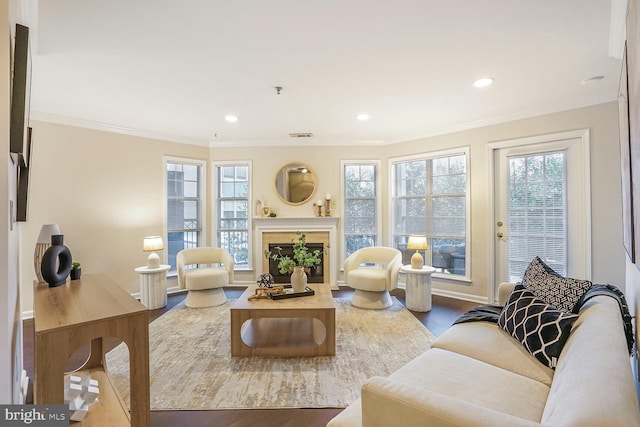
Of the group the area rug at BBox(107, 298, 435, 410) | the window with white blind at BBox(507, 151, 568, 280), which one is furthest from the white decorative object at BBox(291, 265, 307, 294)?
the window with white blind at BBox(507, 151, 568, 280)

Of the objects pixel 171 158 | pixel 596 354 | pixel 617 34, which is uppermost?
pixel 617 34

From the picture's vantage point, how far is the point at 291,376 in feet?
7.84

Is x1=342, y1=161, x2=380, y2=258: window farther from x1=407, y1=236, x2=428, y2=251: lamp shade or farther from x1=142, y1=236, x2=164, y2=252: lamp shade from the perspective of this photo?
x1=142, y1=236, x2=164, y2=252: lamp shade

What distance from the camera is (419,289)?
3.98 meters

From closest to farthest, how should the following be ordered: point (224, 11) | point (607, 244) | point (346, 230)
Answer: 1. point (224, 11)
2. point (607, 244)
3. point (346, 230)

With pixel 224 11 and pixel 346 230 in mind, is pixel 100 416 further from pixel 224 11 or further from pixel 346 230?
pixel 346 230

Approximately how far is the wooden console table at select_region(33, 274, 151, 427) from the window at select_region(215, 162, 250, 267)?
343 cm

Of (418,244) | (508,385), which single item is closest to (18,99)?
(508,385)

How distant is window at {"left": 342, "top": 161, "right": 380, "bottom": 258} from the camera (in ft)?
17.5

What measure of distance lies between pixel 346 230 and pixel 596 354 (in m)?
4.24

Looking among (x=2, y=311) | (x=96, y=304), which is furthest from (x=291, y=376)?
(x=2, y=311)

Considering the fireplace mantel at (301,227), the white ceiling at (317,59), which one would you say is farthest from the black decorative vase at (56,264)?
the fireplace mantel at (301,227)

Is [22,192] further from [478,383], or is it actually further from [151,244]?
[478,383]

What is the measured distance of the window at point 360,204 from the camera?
17.5 ft
